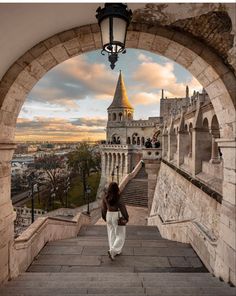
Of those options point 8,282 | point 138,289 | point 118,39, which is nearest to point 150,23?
point 118,39

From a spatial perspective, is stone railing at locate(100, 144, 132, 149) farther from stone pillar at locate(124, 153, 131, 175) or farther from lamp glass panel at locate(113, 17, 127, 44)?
lamp glass panel at locate(113, 17, 127, 44)

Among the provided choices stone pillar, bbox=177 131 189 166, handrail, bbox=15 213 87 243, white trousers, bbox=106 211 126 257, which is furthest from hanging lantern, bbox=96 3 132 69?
stone pillar, bbox=177 131 189 166

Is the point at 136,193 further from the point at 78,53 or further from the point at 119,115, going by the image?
the point at 119,115

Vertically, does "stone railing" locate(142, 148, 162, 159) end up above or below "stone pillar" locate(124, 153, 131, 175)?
above

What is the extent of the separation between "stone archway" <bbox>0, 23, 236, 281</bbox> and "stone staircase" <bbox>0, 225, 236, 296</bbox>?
0.57 meters

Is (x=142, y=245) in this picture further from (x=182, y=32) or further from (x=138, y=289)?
(x=182, y=32)

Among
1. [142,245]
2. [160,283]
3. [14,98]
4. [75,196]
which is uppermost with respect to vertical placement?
[14,98]

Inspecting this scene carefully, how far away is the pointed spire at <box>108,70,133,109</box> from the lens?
169 feet

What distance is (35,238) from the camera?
4992 mm

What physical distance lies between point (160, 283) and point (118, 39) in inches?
137

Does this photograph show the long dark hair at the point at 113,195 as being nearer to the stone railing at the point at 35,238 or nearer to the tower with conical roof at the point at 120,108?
the stone railing at the point at 35,238

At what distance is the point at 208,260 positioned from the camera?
4477mm

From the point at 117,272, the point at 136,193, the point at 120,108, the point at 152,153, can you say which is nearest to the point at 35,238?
the point at 117,272

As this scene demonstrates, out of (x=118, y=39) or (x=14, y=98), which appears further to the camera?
(x=14, y=98)
